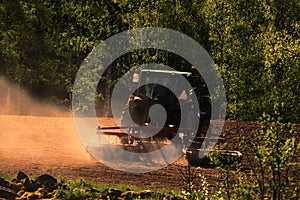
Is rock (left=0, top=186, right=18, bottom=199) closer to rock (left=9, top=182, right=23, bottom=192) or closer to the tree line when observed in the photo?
rock (left=9, top=182, right=23, bottom=192)

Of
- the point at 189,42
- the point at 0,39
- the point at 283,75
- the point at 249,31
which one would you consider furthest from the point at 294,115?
the point at 0,39

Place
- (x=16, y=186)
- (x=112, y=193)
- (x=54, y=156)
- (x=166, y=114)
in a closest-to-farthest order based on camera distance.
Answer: (x=112, y=193)
(x=16, y=186)
(x=54, y=156)
(x=166, y=114)

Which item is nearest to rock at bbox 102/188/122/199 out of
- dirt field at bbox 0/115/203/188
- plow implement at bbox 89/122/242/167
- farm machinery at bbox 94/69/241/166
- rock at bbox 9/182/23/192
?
dirt field at bbox 0/115/203/188

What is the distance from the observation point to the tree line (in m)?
28.1

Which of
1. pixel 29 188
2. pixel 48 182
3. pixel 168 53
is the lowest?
pixel 29 188

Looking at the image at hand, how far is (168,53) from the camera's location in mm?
31844

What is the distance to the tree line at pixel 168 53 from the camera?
28.1 meters

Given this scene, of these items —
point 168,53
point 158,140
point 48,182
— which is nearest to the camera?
point 48,182

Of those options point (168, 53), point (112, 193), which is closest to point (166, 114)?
point (112, 193)

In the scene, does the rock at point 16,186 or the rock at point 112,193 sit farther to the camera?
the rock at point 16,186

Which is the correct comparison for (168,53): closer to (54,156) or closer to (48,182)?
(54,156)

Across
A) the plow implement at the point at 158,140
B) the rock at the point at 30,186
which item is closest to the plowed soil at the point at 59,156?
the plow implement at the point at 158,140

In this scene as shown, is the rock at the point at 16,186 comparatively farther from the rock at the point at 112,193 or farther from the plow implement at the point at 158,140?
the plow implement at the point at 158,140

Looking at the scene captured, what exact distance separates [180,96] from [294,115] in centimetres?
935
